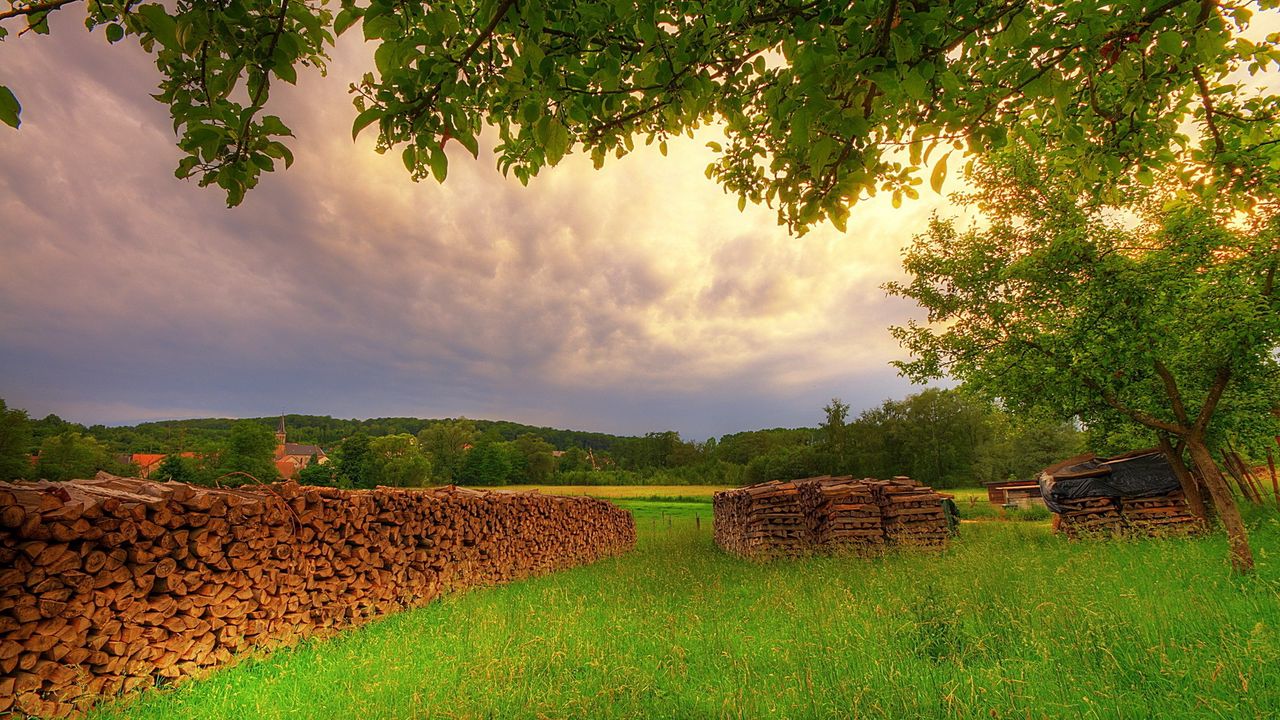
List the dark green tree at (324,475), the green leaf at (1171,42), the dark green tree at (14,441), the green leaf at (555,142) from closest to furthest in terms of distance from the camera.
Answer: the green leaf at (555,142) → the green leaf at (1171,42) → the dark green tree at (14,441) → the dark green tree at (324,475)

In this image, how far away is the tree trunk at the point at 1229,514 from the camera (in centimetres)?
669

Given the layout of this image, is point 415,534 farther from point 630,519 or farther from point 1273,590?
point 630,519

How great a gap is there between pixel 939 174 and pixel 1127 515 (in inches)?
581

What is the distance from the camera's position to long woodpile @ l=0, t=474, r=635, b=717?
3908mm

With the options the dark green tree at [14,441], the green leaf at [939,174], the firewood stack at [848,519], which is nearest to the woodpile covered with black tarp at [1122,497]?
the firewood stack at [848,519]

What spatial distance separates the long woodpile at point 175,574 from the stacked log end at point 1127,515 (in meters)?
15.2

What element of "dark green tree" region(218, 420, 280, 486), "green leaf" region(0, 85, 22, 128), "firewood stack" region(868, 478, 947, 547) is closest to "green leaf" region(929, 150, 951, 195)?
"green leaf" region(0, 85, 22, 128)

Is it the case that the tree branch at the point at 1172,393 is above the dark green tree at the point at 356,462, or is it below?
above

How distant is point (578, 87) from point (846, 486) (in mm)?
12324

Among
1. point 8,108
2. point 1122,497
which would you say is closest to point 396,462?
point 1122,497

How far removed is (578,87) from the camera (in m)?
2.46

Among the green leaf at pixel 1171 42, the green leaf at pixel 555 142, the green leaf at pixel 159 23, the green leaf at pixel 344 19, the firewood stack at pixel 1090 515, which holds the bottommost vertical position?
the firewood stack at pixel 1090 515

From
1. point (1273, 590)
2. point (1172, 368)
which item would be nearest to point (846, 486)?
point (1172, 368)

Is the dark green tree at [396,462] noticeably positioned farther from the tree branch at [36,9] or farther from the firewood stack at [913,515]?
the tree branch at [36,9]
